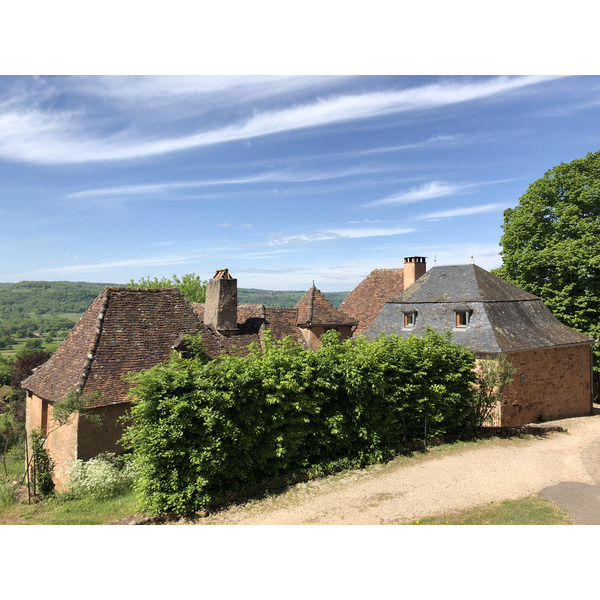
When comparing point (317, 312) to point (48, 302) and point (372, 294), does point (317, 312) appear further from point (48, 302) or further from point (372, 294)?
point (48, 302)

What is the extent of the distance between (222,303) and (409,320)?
1034 cm

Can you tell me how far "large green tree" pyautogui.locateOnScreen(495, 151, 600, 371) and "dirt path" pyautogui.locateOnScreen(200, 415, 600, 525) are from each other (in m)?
14.4

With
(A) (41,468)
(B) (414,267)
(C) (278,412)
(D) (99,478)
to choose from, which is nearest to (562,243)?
(B) (414,267)

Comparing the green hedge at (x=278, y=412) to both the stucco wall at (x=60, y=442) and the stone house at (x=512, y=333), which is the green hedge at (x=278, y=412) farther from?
the stucco wall at (x=60, y=442)

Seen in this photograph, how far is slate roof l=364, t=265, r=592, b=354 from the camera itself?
20.6m

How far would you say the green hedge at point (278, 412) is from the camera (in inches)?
438

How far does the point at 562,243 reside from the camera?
27875 mm

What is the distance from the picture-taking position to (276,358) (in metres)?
12.9

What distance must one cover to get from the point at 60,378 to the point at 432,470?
575 inches

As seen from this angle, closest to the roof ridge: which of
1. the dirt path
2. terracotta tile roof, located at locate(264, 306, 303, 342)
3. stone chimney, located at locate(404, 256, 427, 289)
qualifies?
the dirt path

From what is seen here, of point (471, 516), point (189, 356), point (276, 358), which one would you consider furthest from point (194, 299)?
point (471, 516)

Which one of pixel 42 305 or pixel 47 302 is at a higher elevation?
pixel 47 302

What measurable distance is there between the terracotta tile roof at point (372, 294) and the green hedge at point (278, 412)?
1652 centimetres

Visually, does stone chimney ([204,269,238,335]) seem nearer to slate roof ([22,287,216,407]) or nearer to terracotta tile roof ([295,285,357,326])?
slate roof ([22,287,216,407])
